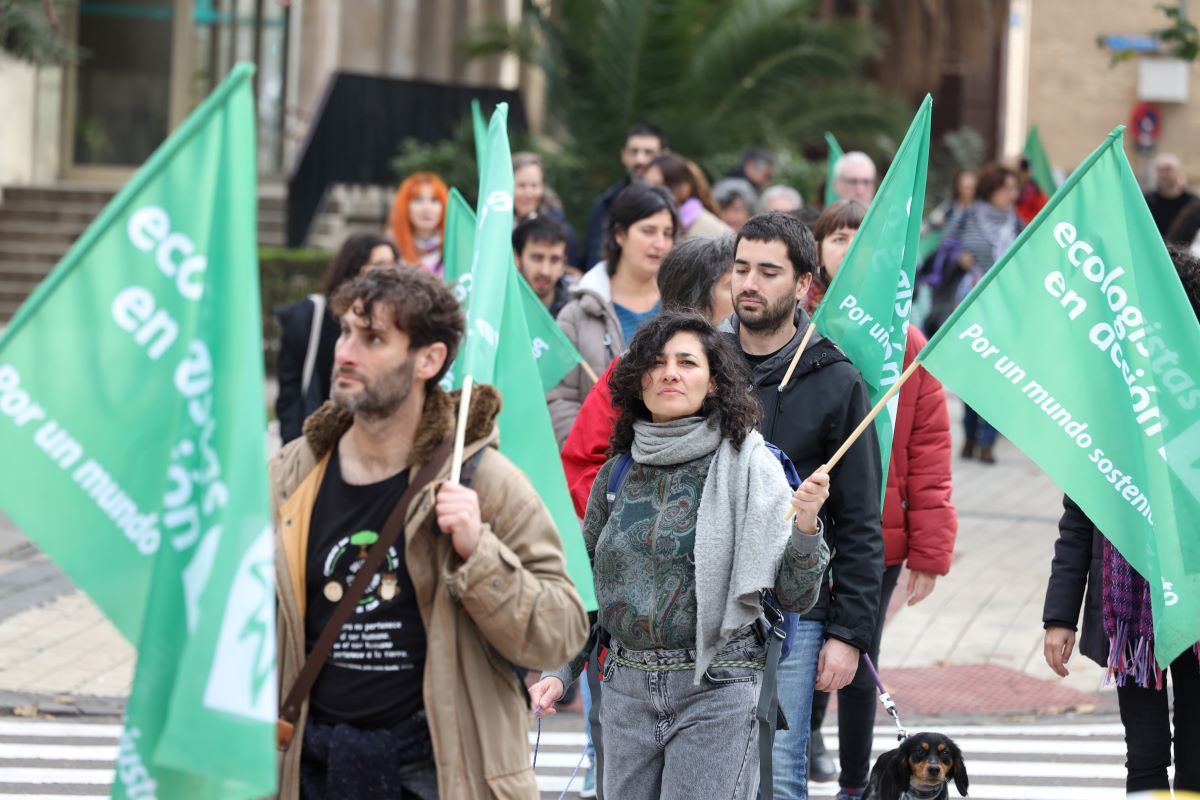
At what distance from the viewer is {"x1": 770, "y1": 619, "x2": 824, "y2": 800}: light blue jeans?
5.36m

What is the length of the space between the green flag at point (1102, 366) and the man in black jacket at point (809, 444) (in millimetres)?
433

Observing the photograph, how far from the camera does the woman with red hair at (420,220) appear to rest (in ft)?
32.7

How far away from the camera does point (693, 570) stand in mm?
4789

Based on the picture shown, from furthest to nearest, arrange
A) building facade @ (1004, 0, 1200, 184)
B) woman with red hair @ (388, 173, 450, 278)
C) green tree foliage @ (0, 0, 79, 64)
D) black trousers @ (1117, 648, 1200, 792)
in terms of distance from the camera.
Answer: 1. building facade @ (1004, 0, 1200, 184)
2. green tree foliage @ (0, 0, 79, 64)
3. woman with red hair @ (388, 173, 450, 278)
4. black trousers @ (1117, 648, 1200, 792)

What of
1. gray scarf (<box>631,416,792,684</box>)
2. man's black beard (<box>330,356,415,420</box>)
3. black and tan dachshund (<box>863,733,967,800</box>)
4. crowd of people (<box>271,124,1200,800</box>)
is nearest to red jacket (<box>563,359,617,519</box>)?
crowd of people (<box>271,124,1200,800</box>)

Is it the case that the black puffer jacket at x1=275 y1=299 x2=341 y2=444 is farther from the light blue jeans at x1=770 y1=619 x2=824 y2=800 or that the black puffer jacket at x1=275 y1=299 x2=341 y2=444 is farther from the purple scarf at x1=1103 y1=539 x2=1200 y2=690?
the purple scarf at x1=1103 y1=539 x2=1200 y2=690

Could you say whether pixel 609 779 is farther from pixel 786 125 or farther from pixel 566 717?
pixel 786 125

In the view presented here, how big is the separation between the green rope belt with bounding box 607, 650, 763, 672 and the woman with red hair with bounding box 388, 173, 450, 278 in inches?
207

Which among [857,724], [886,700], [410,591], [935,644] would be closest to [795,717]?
[886,700]

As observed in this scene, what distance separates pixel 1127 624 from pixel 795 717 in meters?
0.94

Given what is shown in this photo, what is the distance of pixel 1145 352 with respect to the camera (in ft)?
16.7

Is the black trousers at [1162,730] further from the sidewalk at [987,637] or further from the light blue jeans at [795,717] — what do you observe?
the sidewalk at [987,637]

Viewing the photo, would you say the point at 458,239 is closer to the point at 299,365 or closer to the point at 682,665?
the point at 299,365

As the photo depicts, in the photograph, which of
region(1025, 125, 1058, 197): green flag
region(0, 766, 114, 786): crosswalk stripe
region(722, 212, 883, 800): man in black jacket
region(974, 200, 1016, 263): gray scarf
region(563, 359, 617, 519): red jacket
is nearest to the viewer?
region(722, 212, 883, 800): man in black jacket
